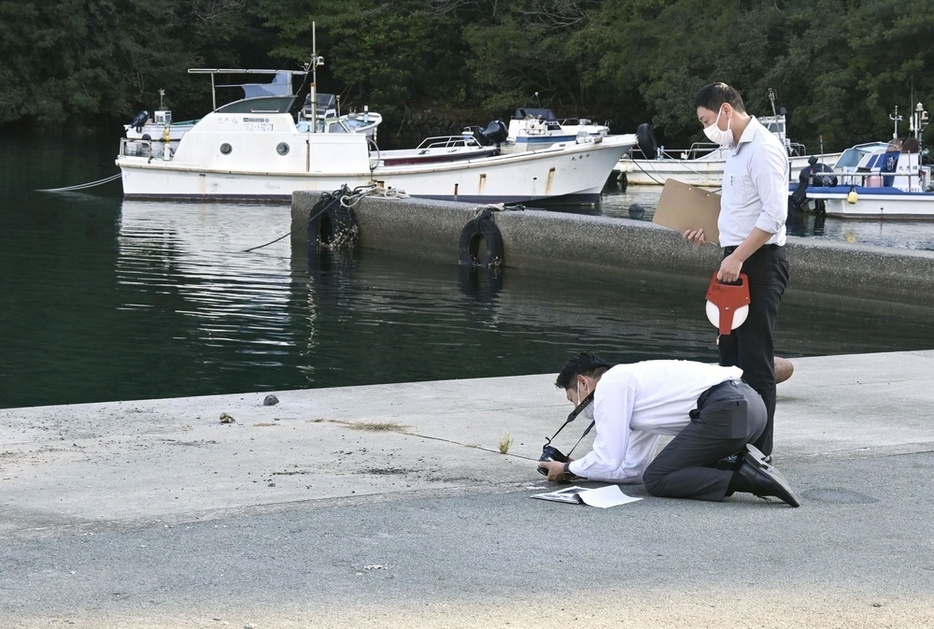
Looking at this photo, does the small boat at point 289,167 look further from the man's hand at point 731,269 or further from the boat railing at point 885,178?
the man's hand at point 731,269

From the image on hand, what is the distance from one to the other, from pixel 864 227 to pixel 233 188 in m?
15.5

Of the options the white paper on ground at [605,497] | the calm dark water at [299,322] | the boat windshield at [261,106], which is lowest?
the calm dark water at [299,322]

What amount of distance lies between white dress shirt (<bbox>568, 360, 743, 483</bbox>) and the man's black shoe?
0.33m

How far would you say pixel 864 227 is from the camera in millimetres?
33219

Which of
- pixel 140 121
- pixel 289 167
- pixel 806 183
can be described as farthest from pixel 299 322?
pixel 140 121

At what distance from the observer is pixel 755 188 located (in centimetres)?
669

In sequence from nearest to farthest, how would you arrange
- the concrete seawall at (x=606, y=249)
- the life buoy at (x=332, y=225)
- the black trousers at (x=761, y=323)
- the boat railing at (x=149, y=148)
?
the black trousers at (x=761, y=323) < the concrete seawall at (x=606, y=249) < the life buoy at (x=332, y=225) < the boat railing at (x=149, y=148)

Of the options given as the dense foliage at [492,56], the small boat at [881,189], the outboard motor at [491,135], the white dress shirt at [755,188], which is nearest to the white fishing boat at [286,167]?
the outboard motor at [491,135]

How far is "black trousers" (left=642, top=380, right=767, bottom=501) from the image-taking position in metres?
6.02

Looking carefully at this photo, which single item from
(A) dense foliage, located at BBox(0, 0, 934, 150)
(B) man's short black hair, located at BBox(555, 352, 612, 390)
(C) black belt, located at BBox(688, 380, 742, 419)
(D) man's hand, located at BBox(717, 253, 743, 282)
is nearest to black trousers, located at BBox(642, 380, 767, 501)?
(C) black belt, located at BBox(688, 380, 742, 419)

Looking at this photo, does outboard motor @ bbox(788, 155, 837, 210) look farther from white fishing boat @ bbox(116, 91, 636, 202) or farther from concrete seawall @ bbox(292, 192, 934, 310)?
concrete seawall @ bbox(292, 192, 934, 310)

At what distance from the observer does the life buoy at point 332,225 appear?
81.1ft

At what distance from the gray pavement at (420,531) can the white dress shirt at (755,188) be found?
1.24 meters

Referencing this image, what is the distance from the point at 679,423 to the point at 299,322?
1090cm
